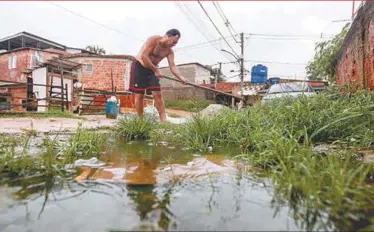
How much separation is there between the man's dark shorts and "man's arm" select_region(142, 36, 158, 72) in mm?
131

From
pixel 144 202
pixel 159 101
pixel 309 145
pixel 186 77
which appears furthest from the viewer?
pixel 186 77

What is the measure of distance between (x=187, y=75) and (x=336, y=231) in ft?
95.6

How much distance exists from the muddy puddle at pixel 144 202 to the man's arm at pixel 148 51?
2.92 meters


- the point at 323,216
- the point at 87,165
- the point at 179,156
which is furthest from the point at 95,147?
the point at 323,216

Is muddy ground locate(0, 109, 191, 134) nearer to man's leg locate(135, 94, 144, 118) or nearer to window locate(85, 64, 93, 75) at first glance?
man's leg locate(135, 94, 144, 118)

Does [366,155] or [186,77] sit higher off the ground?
[186,77]

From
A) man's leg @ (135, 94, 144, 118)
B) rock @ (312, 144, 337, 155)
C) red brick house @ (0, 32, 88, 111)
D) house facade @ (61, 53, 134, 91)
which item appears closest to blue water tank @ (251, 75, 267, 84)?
house facade @ (61, 53, 134, 91)

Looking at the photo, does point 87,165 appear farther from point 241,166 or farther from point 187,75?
point 187,75

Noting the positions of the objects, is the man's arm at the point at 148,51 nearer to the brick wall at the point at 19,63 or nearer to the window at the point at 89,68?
the window at the point at 89,68

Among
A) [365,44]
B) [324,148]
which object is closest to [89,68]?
[365,44]

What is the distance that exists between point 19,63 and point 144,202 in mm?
21101

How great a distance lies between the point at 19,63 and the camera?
18531 mm

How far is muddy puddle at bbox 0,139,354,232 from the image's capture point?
916 millimetres

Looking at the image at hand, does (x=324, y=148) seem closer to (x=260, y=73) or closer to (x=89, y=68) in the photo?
(x=260, y=73)
